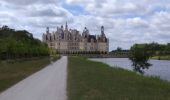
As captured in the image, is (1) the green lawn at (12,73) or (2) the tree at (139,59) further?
(2) the tree at (139,59)

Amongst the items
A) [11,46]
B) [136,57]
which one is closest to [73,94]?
[136,57]

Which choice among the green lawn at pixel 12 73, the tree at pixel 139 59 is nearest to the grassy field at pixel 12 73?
the green lawn at pixel 12 73

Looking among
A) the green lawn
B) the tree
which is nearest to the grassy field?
the green lawn

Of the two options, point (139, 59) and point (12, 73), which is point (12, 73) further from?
point (139, 59)

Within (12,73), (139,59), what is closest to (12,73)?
(12,73)

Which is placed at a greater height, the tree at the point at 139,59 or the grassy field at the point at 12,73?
the tree at the point at 139,59

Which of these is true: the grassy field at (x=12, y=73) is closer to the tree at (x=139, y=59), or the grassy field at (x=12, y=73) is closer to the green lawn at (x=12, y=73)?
the green lawn at (x=12, y=73)

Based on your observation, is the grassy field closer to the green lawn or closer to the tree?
the green lawn

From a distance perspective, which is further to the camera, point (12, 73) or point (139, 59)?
point (139, 59)

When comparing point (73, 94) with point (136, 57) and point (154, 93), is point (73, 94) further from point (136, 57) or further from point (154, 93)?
point (136, 57)

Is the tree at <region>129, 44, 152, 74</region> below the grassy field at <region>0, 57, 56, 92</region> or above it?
above

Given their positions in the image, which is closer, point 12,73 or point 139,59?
point 12,73

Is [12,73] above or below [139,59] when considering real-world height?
below

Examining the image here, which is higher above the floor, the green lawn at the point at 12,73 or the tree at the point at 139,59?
the tree at the point at 139,59
